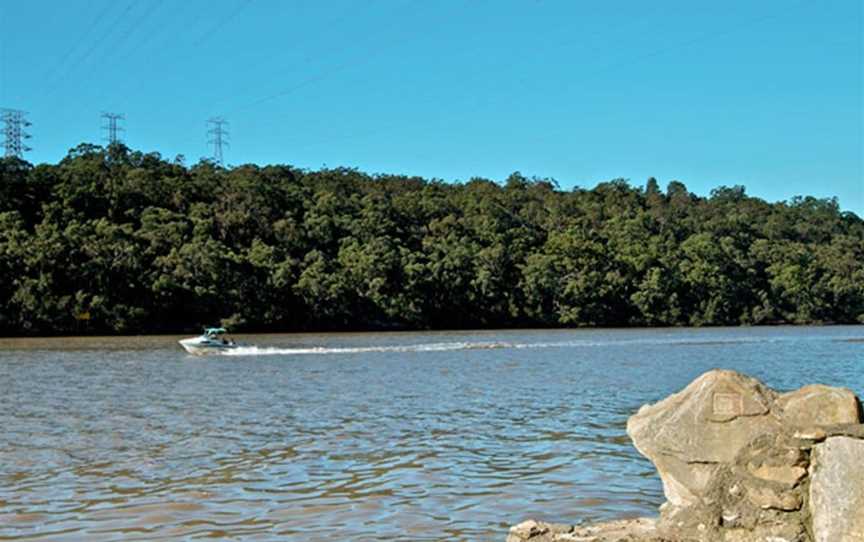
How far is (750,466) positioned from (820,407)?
2.54 ft

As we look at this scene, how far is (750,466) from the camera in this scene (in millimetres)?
8305

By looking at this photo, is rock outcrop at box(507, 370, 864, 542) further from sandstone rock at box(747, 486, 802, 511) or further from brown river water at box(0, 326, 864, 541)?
brown river water at box(0, 326, 864, 541)

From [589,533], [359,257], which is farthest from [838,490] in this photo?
[359,257]

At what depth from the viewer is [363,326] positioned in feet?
331

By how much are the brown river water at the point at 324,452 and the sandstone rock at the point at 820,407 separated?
13.0 ft

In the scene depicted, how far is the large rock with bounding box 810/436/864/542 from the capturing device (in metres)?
7.53

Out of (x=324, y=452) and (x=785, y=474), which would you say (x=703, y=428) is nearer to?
(x=785, y=474)

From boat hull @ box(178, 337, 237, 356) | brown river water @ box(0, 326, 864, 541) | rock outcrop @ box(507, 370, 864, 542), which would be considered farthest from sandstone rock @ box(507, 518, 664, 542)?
boat hull @ box(178, 337, 237, 356)

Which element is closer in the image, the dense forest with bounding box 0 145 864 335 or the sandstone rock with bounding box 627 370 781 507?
the sandstone rock with bounding box 627 370 781 507

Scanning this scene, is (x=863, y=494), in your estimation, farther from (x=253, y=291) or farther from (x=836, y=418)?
(x=253, y=291)

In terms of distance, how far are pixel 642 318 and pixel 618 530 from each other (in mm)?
109593

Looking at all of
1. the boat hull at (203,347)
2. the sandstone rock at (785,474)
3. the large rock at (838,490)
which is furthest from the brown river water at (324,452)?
the boat hull at (203,347)

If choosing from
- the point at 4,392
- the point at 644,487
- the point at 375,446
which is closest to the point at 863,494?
the point at 644,487

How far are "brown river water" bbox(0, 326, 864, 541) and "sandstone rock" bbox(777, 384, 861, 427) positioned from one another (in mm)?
3952
